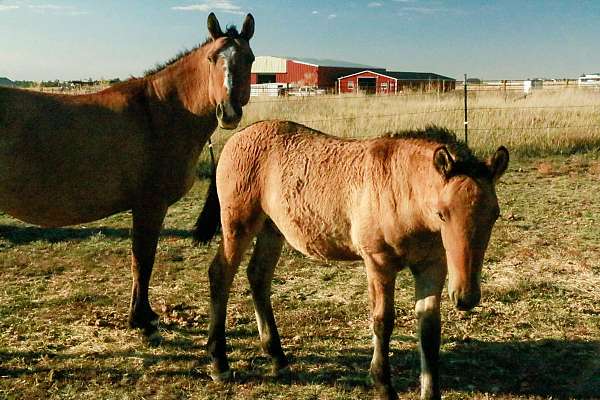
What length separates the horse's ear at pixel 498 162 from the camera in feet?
9.05

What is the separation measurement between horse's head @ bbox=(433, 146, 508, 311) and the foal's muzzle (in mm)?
1929

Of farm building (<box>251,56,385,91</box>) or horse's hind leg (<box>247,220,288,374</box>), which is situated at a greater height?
farm building (<box>251,56,385,91</box>)

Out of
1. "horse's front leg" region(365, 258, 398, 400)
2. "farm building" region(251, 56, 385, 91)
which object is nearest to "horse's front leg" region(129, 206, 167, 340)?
"horse's front leg" region(365, 258, 398, 400)

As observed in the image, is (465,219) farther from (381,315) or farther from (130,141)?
(130,141)

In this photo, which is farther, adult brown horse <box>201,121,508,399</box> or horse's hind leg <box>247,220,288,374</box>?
horse's hind leg <box>247,220,288,374</box>

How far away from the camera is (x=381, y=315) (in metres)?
3.29

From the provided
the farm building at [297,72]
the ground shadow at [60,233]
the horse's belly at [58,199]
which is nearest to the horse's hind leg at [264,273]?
the horse's belly at [58,199]

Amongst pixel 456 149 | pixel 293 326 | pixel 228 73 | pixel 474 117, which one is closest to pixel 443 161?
pixel 456 149

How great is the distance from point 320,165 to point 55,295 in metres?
3.44

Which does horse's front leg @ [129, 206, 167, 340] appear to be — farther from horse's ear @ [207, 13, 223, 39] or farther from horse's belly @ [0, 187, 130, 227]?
horse's ear @ [207, 13, 223, 39]

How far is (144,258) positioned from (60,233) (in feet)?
12.1

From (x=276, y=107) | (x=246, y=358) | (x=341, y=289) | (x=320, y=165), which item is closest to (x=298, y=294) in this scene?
(x=341, y=289)

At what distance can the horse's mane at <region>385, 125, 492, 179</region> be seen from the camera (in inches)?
109

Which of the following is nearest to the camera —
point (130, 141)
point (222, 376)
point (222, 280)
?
point (222, 376)
